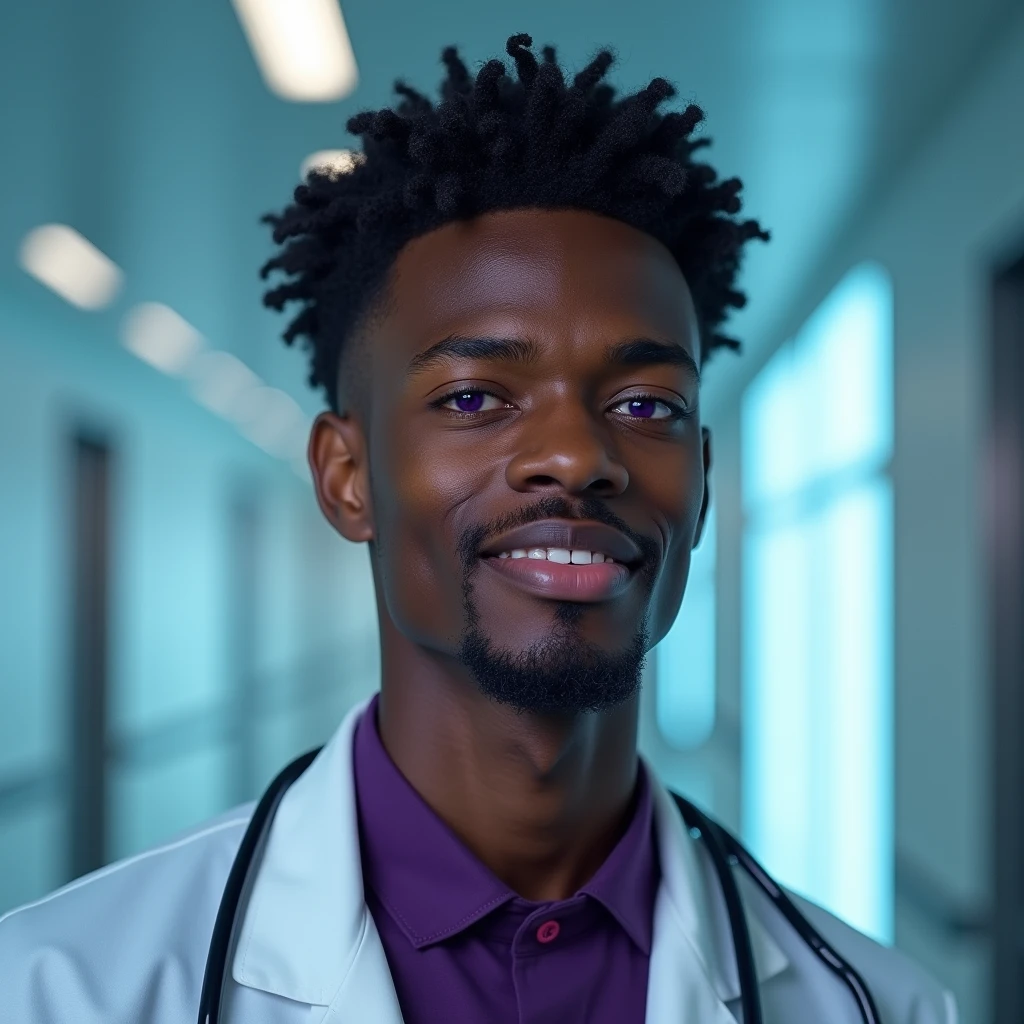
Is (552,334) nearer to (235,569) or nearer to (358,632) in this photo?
(235,569)

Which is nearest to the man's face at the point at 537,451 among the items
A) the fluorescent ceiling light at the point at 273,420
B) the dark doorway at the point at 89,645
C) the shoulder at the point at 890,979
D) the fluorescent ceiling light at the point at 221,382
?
the shoulder at the point at 890,979

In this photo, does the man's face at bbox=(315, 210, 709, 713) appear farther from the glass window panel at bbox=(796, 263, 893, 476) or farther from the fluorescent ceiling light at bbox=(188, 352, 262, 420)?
the fluorescent ceiling light at bbox=(188, 352, 262, 420)

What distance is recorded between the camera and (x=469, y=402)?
3.42ft

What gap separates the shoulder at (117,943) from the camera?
3.04 feet

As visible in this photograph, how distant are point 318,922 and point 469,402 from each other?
492 millimetres

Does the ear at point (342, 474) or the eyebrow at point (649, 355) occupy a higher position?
the eyebrow at point (649, 355)

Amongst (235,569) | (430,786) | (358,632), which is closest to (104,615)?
(235,569)

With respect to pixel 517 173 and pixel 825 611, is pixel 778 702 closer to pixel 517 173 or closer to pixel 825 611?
pixel 825 611

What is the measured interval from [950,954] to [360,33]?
2237mm

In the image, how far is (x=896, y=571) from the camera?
283cm

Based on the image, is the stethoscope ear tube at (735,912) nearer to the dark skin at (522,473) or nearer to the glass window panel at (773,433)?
the dark skin at (522,473)

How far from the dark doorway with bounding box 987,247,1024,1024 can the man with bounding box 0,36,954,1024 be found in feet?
4.16

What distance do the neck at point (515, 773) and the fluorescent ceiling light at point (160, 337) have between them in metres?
3.20

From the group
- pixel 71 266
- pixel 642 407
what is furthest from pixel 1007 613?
pixel 71 266
